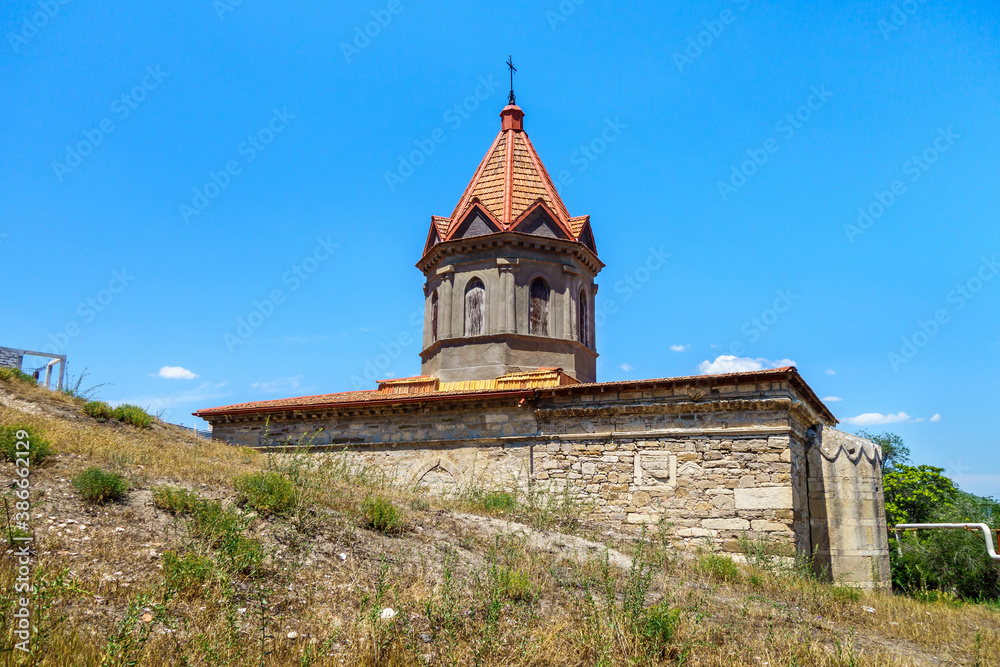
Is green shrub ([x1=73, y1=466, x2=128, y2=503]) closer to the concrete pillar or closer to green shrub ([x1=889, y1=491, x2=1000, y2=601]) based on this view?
the concrete pillar

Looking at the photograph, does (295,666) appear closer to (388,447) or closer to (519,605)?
(519,605)

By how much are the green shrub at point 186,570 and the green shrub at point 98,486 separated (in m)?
2.00

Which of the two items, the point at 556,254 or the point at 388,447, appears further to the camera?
the point at 556,254

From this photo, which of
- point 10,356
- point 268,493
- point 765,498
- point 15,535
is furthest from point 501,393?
point 10,356

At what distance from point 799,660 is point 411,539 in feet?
14.2

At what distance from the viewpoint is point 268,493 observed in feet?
26.3

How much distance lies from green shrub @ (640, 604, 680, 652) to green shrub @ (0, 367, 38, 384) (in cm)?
1612

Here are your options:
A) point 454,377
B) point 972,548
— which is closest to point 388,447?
point 454,377

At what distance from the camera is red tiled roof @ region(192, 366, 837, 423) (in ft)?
40.4

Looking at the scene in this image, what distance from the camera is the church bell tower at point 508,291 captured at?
18031mm

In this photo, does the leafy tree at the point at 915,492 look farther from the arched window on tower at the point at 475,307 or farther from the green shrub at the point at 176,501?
the green shrub at the point at 176,501

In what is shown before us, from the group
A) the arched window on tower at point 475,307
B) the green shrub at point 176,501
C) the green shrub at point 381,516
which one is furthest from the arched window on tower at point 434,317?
the green shrub at point 176,501

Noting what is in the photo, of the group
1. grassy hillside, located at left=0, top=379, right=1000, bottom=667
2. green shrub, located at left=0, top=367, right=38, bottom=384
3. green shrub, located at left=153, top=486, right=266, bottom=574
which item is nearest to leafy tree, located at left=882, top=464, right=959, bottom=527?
grassy hillside, located at left=0, top=379, right=1000, bottom=667

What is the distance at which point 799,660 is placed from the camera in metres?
5.67
